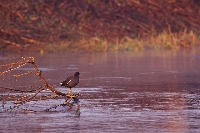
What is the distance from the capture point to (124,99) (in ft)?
35.2

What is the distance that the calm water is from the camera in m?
8.03

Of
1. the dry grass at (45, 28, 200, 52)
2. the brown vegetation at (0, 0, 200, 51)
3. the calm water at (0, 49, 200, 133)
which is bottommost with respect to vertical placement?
the calm water at (0, 49, 200, 133)

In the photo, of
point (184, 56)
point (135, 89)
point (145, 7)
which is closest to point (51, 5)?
point (145, 7)

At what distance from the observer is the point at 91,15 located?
30.5m

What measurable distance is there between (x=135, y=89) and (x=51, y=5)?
1834 cm

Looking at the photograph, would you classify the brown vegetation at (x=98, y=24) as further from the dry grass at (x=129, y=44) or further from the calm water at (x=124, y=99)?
the calm water at (x=124, y=99)

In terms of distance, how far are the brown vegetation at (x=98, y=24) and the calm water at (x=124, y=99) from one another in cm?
573

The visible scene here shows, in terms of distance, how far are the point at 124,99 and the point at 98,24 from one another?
1915 cm

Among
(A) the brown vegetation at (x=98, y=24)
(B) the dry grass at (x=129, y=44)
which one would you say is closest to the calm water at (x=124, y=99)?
(B) the dry grass at (x=129, y=44)

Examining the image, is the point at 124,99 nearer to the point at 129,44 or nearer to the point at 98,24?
the point at 129,44

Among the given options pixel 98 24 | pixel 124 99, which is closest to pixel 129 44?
pixel 98 24

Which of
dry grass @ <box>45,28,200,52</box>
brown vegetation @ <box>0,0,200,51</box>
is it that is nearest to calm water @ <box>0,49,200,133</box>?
dry grass @ <box>45,28,200,52</box>

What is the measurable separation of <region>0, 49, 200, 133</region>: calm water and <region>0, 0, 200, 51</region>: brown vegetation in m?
5.73

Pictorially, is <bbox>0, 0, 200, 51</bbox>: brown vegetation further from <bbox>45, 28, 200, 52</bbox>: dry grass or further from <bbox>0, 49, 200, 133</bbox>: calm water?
<bbox>0, 49, 200, 133</bbox>: calm water
